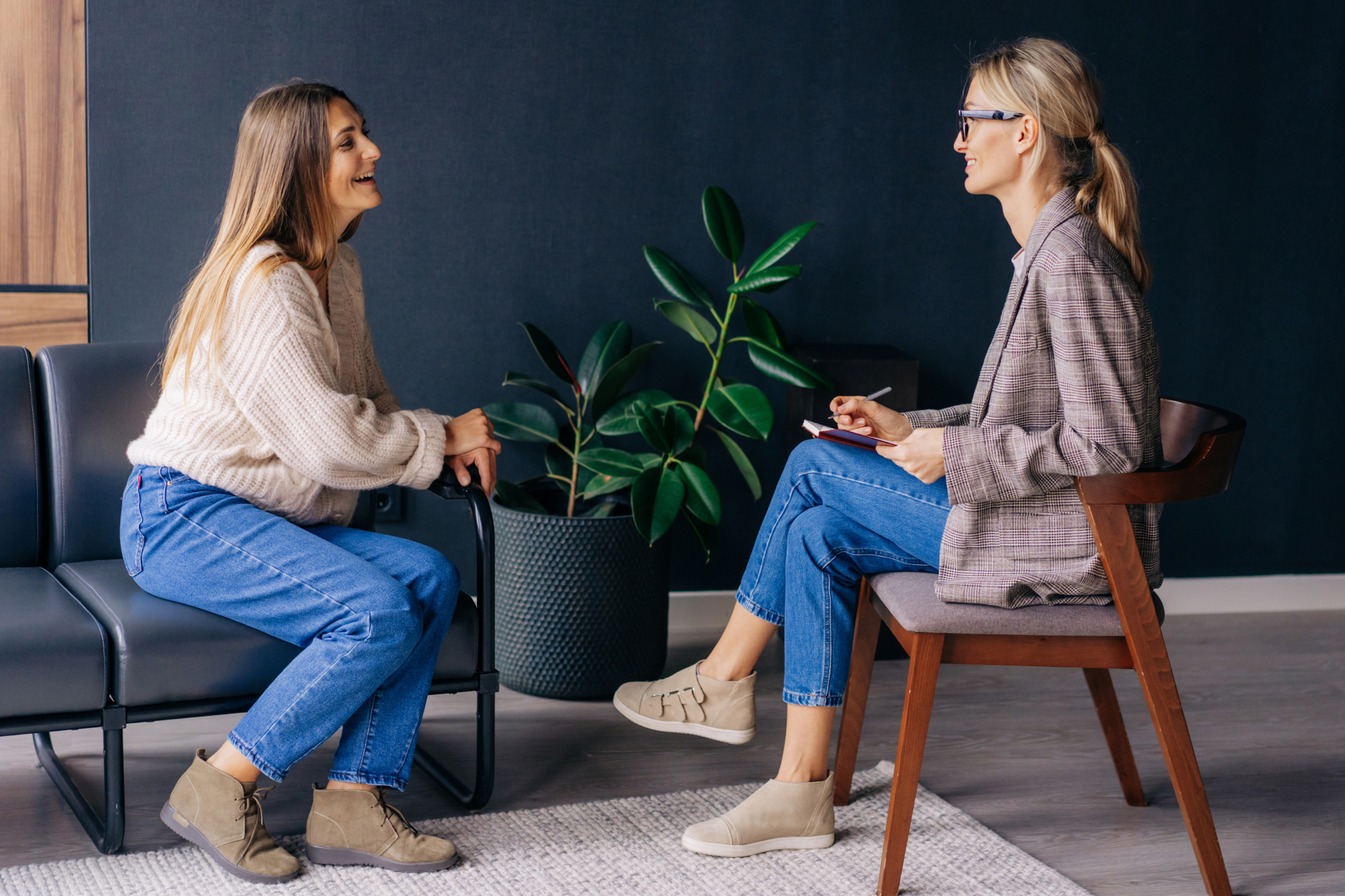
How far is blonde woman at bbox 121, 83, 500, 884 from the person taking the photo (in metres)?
1.80

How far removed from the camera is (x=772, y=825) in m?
1.97

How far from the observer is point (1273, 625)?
3.40 m

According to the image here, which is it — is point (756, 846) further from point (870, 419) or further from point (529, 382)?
point (529, 382)

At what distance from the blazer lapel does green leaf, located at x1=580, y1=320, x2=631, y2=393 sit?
1129 millimetres

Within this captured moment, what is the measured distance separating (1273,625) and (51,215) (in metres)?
3.36

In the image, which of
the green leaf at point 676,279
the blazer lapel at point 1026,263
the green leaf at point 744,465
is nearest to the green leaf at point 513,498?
the green leaf at point 744,465

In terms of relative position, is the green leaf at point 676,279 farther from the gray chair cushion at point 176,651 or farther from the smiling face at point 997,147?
the gray chair cushion at point 176,651

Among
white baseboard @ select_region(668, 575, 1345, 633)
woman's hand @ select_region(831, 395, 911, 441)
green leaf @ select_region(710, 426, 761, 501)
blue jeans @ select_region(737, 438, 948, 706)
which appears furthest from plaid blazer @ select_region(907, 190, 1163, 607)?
white baseboard @ select_region(668, 575, 1345, 633)

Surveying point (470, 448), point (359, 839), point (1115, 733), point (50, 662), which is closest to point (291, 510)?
point (470, 448)

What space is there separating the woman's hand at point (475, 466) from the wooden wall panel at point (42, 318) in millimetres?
1231

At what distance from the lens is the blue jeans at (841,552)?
6.31 ft

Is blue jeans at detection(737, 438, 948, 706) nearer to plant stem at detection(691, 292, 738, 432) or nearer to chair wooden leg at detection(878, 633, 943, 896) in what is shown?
chair wooden leg at detection(878, 633, 943, 896)

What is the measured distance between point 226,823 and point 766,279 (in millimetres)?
1608

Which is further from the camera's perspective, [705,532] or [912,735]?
[705,532]
